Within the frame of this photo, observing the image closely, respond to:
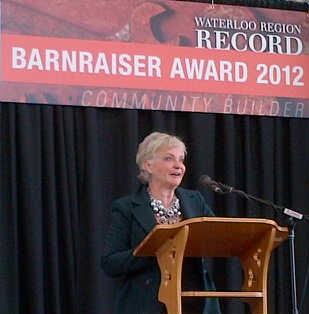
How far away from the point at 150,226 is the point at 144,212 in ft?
0.25

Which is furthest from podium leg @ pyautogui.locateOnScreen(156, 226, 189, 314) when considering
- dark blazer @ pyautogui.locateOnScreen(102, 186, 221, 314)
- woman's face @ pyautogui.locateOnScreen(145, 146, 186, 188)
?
woman's face @ pyautogui.locateOnScreen(145, 146, 186, 188)

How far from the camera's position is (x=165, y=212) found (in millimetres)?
3586

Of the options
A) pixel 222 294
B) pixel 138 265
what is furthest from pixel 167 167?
pixel 222 294

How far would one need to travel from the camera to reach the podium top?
3059 millimetres

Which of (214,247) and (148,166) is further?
(148,166)

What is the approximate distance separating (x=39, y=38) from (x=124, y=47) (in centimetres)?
50

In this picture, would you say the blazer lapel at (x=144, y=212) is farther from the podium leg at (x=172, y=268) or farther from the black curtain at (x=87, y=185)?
the black curtain at (x=87, y=185)

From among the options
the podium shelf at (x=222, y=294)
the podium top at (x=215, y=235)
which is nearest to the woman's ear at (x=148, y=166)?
the podium top at (x=215, y=235)

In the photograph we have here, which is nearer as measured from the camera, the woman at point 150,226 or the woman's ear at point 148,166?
the woman at point 150,226

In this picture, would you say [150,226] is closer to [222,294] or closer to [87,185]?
[222,294]

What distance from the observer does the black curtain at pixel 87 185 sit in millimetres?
4934

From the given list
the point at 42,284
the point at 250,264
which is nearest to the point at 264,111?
the point at 42,284

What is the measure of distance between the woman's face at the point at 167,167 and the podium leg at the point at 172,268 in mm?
456

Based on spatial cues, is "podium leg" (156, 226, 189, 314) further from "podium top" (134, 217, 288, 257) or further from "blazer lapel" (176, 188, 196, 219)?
"blazer lapel" (176, 188, 196, 219)
